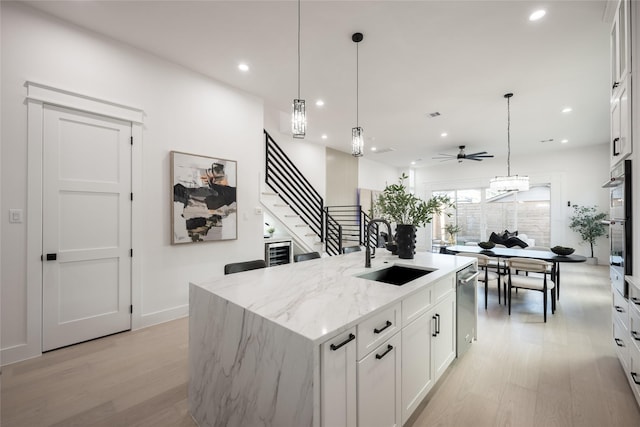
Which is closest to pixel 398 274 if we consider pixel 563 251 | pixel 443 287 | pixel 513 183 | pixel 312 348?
pixel 443 287

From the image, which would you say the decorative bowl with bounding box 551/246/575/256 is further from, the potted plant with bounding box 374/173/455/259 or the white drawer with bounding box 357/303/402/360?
the white drawer with bounding box 357/303/402/360

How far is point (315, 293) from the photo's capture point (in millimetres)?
1560

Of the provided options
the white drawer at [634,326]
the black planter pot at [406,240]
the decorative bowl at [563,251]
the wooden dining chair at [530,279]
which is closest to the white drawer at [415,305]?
the black planter pot at [406,240]

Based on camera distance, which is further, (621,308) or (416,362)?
(621,308)

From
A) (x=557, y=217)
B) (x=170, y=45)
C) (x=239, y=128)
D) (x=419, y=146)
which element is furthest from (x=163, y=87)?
(x=557, y=217)

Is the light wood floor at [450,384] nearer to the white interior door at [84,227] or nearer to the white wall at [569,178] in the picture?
the white interior door at [84,227]

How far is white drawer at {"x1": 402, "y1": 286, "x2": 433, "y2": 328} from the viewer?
1555 mm

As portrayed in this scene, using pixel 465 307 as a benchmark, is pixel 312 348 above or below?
above

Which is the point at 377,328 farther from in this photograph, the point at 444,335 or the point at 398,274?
the point at 398,274

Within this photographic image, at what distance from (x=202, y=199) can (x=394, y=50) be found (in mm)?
2965

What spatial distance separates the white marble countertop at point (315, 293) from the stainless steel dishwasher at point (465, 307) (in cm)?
14

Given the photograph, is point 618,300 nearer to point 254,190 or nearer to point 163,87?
point 254,190

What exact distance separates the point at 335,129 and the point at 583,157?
6.95m

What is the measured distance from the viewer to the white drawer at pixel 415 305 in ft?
5.10
